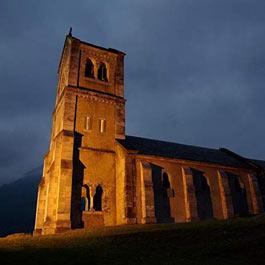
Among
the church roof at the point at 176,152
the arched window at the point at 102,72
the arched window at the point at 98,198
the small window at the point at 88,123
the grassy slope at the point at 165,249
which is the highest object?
the arched window at the point at 102,72

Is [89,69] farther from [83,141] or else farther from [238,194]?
[238,194]

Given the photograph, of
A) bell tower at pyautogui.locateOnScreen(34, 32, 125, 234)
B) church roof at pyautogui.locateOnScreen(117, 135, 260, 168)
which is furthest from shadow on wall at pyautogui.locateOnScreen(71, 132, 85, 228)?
church roof at pyautogui.locateOnScreen(117, 135, 260, 168)

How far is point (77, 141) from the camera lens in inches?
1097

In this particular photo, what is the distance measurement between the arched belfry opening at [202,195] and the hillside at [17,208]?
7357cm

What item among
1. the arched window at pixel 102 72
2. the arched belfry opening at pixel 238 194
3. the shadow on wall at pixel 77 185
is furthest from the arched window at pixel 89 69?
the arched belfry opening at pixel 238 194

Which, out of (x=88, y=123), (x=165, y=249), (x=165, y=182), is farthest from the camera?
(x=165, y=182)

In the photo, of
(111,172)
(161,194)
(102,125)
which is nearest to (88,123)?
(102,125)

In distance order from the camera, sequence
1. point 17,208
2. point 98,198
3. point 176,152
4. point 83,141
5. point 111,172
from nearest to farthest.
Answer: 1. point 98,198
2. point 111,172
3. point 83,141
4. point 176,152
5. point 17,208

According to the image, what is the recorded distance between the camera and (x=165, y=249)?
13.5 metres

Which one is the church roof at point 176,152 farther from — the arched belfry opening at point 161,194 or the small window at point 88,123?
the small window at point 88,123

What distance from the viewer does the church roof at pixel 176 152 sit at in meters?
30.3

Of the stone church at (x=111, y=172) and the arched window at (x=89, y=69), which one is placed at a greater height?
the arched window at (x=89, y=69)

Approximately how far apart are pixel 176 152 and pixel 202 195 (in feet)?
18.2

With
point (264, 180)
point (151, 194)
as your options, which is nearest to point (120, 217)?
point (151, 194)
